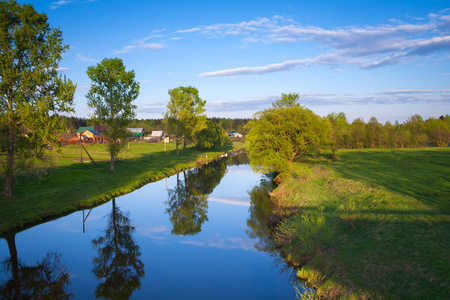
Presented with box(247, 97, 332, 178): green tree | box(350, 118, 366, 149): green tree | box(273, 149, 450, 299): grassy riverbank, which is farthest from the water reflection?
box(350, 118, 366, 149): green tree

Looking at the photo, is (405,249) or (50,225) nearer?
(405,249)

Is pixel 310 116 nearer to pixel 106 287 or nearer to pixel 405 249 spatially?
pixel 405 249

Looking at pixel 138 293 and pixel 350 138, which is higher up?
pixel 350 138

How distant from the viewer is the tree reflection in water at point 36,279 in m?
12.3

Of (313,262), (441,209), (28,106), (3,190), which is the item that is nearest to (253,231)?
(313,262)

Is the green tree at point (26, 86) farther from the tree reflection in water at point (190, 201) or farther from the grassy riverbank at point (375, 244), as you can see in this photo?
the grassy riverbank at point (375, 244)

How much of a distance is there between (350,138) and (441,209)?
74.5 m

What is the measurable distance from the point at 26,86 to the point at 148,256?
1593 cm

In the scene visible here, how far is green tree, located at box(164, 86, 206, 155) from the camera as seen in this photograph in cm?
6134

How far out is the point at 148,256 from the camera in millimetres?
16812

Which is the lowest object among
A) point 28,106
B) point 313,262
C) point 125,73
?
point 313,262

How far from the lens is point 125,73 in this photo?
35562 mm

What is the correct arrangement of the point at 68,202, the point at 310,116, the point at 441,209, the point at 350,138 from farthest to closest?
the point at 350,138 < the point at 310,116 < the point at 68,202 < the point at 441,209

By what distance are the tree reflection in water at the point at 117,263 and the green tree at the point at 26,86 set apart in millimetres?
8395
